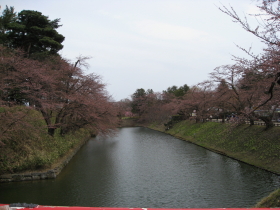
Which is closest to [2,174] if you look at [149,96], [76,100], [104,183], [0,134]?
[0,134]

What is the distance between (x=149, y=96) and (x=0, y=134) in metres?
45.5

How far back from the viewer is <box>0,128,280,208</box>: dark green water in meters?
8.93

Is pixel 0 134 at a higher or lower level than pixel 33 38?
lower

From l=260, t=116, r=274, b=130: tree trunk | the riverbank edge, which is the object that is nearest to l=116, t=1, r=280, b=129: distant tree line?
l=260, t=116, r=274, b=130: tree trunk

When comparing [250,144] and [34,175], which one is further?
[250,144]

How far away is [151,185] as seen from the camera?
1085 cm

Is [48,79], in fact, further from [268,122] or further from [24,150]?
[268,122]

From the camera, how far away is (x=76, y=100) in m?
16.3

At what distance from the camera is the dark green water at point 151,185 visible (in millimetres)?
8930

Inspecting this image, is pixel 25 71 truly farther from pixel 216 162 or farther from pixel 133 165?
pixel 216 162

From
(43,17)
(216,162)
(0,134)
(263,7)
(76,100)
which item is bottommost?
(216,162)

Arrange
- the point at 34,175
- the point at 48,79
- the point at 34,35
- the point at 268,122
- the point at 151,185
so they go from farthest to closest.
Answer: the point at 34,35
the point at 268,122
the point at 48,79
the point at 34,175
the point at 151,185

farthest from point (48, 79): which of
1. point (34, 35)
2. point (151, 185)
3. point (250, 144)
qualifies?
point (250, 144)

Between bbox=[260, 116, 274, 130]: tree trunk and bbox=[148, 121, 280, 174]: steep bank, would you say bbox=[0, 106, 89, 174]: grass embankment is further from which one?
bbox=[260, 116, 274, 130]: tree trunk
